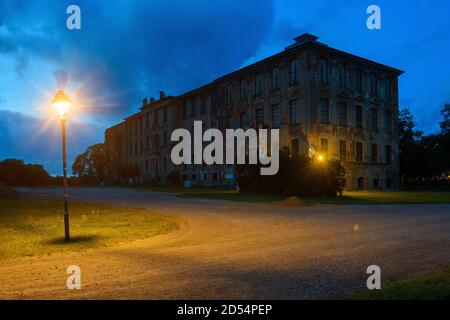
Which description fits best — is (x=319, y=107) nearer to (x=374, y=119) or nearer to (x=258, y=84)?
(x=258, y=84)

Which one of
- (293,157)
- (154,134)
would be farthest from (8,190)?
(154,134)

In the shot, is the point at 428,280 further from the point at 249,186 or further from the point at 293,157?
the point at 249,186

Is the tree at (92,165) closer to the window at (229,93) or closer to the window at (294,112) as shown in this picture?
the window at (229,93)

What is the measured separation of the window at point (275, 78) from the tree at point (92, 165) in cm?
5248

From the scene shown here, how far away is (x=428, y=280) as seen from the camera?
533cm

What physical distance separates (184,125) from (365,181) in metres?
29.4

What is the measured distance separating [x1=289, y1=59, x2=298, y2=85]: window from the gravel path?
1103 inches

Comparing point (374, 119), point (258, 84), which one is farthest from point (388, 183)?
point (258, 84)

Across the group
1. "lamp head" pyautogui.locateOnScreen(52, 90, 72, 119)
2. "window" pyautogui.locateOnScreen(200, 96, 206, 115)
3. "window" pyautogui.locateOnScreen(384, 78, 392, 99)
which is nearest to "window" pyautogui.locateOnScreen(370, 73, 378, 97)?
"window" pyautogui.locateOnScreen(384, 78, 392, 99)

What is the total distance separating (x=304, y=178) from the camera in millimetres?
26328

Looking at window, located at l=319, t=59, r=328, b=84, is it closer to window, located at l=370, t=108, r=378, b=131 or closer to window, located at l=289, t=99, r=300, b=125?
window, located at l=289, t=99, r=300, b=125

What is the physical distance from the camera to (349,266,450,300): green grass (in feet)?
15.1

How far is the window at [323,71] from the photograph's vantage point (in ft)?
121

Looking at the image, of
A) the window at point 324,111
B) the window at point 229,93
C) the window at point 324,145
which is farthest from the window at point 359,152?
the window at point 229,93
